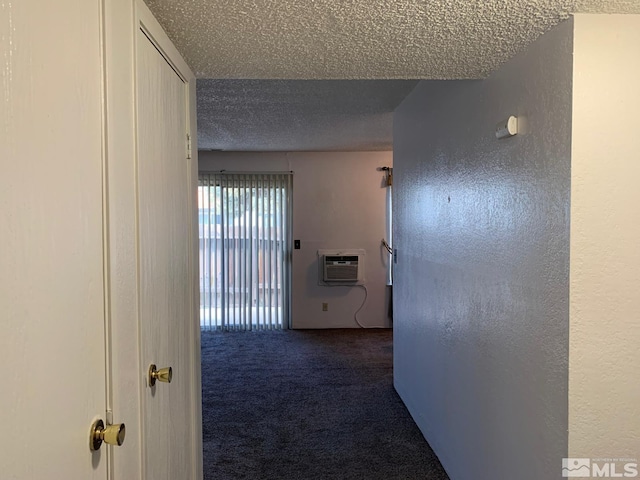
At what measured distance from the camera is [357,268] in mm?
5727

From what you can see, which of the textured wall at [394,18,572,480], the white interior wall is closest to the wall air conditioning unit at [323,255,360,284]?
the white interior wall

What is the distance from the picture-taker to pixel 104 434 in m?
0.91

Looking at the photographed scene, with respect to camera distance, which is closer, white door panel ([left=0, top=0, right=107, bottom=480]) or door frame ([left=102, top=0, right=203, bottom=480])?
white door panel ([left=0, top=0, right=107, bottom=480])

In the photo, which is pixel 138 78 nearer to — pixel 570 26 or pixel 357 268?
pixel 570 26

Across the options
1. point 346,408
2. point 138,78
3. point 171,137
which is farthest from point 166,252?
point 346,408

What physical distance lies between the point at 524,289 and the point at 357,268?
13.6 feet

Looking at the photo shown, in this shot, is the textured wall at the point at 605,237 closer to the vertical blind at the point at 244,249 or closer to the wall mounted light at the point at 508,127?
the wall mounted light at the point at 508,127

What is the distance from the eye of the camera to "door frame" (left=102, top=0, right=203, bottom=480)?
961 millimetres

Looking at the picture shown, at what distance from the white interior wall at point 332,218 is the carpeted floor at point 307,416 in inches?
33.8

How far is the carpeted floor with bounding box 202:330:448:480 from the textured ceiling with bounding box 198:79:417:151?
7.45ft

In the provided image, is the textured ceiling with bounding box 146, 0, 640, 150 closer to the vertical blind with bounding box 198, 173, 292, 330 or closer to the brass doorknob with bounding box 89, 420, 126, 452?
the brass doorknob with bounding box 89, 420, 126, 452

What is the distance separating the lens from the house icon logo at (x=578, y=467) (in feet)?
4.36

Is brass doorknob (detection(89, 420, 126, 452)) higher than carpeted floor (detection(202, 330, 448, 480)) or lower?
higher

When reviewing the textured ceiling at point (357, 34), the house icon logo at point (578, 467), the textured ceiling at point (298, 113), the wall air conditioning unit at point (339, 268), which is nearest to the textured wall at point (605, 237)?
Answer: the house icon logo at point (578, 467)
